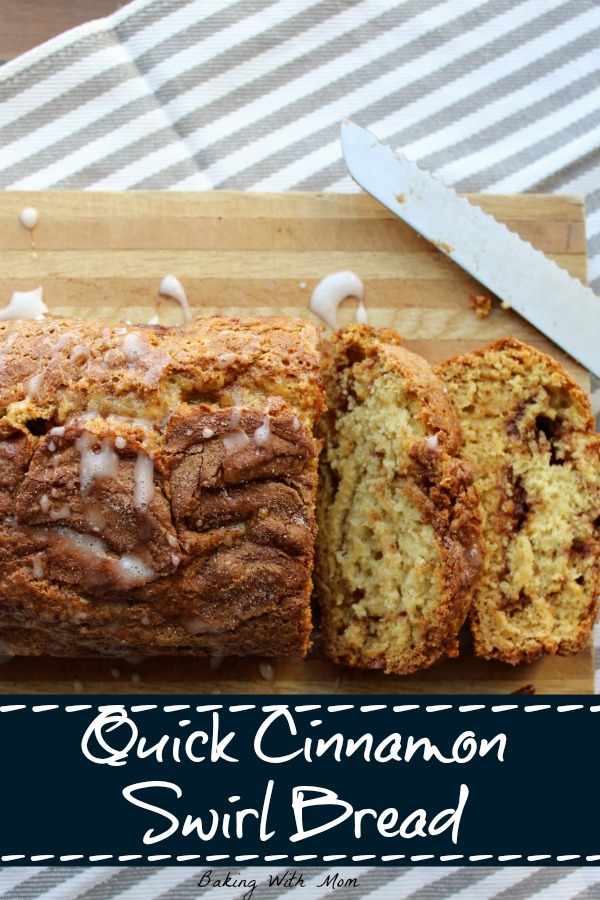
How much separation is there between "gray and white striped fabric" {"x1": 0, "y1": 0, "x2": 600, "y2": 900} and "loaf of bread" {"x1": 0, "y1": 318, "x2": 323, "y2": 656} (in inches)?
49.1

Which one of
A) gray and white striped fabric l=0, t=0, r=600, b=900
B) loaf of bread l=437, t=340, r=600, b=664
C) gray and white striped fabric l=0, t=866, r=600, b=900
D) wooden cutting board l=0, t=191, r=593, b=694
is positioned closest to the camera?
loaf of bread l=437, t=340, r=600, b=664

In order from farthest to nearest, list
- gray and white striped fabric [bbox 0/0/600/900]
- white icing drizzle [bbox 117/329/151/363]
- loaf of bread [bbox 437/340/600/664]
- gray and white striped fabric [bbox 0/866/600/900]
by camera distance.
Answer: gray and white striped fabric [bbox 0/0/600/900] → gray and white striped fabric [bbox 0/866/600/900] → loaf of bread [bbox 437/340/600/664] → white icing drizzle [bbox 117/329/151/363]

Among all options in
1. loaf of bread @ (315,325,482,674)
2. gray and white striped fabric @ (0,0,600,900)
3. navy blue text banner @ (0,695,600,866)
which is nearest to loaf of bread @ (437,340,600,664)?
loaf of bread @ (315,325,482,674)

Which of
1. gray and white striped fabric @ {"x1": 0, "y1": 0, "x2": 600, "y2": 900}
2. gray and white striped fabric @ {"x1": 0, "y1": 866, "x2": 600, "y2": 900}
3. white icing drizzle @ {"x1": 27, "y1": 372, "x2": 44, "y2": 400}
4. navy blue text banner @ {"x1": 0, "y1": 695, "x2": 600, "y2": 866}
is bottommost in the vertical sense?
gray and white striped fabric @ {"x1": 0, "y1": 866, "x2": 600, "y2": 900}

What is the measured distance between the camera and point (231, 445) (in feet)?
9.43

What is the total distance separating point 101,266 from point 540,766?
2.72m

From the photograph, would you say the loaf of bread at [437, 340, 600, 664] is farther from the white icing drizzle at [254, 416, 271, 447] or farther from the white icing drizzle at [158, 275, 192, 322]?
the white icing drizzle at [158, 275, 192, 322]

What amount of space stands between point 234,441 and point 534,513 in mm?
1265

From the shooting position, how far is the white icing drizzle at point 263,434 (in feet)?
9.44

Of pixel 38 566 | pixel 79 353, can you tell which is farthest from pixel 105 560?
pixel 79 353

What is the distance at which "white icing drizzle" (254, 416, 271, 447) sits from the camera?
288cm

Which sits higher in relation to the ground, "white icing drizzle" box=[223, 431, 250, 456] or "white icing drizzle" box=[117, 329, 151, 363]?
"white icing drizzle" box=[117, 329, 151, 363]

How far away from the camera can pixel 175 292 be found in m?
3.70

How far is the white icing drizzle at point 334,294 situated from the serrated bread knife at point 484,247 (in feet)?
1.12
